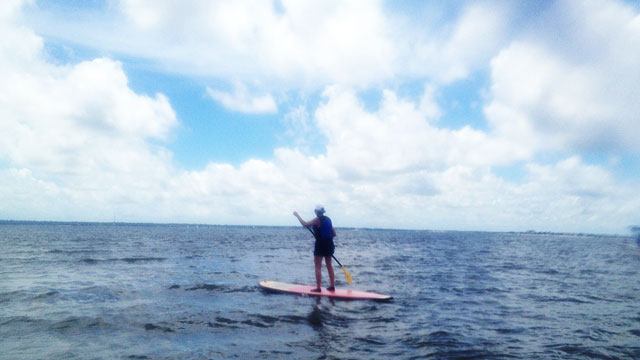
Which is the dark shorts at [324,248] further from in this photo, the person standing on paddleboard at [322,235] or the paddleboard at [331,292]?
the paddleboard at [331,292]

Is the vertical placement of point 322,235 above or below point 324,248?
above

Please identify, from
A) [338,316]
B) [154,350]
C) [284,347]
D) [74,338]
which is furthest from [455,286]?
[74,338]

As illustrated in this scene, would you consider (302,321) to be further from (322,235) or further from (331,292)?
(322,235)

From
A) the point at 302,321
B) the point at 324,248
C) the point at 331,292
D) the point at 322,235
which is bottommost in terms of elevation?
the point at 302,321

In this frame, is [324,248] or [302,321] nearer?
[302,321]

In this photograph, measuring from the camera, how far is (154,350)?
657 centimetres

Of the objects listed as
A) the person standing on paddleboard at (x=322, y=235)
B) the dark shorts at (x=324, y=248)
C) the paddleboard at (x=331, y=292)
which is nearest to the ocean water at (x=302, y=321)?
the paddleboard at (x=331, y=292)

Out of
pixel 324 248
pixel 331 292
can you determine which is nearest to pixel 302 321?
pixel 331 292

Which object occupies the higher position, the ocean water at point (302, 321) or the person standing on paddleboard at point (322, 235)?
the person standing on paddleboard at point (322, 235)

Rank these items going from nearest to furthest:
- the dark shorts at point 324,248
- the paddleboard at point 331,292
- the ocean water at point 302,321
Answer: the ocean water at point 302,321, the paddleboard at point 331,292, the dark shorts at point 324,248

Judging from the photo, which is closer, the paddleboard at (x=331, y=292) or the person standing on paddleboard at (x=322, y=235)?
the paddleboard at (x=331, y=292)

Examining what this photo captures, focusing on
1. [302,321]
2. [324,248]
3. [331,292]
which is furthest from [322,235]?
[302,321]

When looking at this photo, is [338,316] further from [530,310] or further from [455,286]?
[455,286]

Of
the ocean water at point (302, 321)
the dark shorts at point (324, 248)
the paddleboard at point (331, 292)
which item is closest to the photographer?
the ocean water at point (302, 321)
